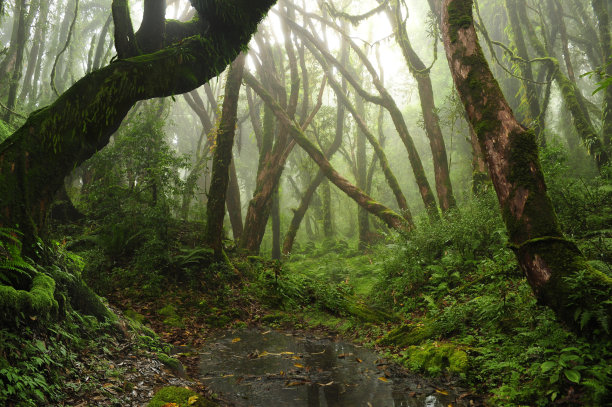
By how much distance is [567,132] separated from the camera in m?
18.5

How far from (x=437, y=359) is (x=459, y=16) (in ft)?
14.3

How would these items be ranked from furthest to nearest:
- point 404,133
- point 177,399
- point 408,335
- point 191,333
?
point 404,133 < point 191,333 < point 408,335 < point 177,399

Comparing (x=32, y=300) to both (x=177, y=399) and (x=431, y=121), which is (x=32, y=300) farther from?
(x=431, y=121)

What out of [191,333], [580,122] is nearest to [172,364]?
[191,333]

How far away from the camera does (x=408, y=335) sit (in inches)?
204

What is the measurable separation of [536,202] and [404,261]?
4.39 m

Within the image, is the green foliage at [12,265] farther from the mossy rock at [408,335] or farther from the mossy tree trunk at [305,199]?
the mossy tree trunk at [305,199]

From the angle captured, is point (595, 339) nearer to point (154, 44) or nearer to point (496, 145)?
point (496, 145)

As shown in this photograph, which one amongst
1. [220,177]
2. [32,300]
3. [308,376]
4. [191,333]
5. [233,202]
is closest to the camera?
[32,300]

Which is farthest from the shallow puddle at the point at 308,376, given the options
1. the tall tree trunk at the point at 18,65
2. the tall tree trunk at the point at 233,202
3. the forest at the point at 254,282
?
the tall tree trunk at the point at 18,65

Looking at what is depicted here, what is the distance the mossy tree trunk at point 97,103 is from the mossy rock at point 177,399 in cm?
213

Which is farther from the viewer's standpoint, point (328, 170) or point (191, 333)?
point (328, 170)

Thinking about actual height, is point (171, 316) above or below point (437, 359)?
above

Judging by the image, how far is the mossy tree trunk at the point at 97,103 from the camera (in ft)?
12.1
